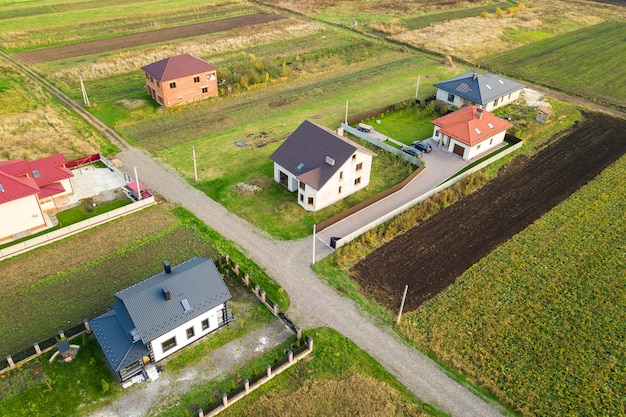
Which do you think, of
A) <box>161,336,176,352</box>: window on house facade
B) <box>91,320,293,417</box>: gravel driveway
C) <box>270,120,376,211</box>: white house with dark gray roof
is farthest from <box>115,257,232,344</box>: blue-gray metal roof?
<box>270,120,376,211</box>: white house with dark gray roof

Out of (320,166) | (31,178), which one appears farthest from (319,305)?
(31,178)

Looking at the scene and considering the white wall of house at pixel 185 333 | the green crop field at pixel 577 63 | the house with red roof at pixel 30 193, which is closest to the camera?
the white wall of house at pixel 185 333

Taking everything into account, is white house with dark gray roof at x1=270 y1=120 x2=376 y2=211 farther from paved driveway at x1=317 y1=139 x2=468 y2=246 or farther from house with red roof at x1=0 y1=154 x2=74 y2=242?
house with red roof at x1=0 y1=154 x2=74 y2=242

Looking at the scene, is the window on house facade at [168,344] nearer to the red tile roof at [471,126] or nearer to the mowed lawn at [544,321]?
the mowed lawn at [544,321]

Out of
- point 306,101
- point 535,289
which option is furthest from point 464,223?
point 306,101

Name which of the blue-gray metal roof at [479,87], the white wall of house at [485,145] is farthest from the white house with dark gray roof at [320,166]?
the blue-gray metal roof at [479,87]
